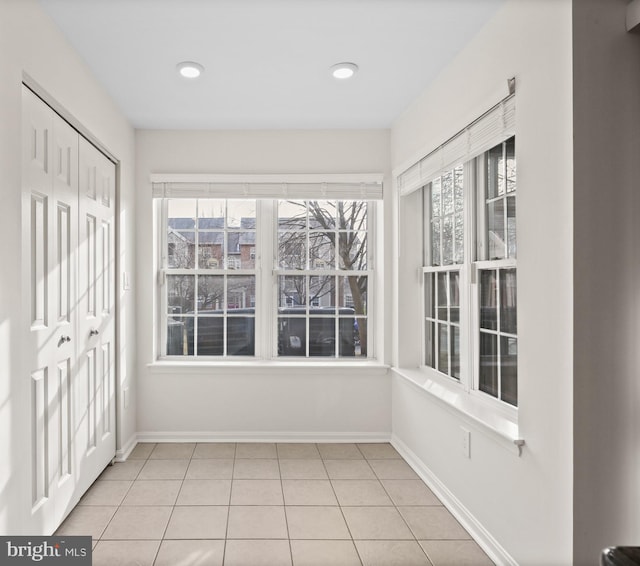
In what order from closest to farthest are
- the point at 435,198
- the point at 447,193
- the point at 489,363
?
the point at 489,363 < the point at 447,193 < the point at 435,198

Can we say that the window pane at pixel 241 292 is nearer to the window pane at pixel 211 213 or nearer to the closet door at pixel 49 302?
the window pane at pixel 211 213

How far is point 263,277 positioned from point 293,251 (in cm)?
34

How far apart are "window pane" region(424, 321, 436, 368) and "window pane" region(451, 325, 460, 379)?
1.15 feet

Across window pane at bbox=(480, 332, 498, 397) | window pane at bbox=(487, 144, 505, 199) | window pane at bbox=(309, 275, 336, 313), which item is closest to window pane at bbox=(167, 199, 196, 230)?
window pane at bbox=(309, 275, 336, 313)

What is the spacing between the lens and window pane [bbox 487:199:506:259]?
8.19 feet

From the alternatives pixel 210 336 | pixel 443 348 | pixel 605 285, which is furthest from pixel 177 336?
pixel 605 285

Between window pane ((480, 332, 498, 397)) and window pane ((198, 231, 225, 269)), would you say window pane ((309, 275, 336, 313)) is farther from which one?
window pane ((480, 332, 498, 397))

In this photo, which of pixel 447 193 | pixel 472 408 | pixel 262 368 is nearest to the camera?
pixel 472 408

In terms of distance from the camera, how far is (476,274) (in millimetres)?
2711

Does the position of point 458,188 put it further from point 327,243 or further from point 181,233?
point 181,233

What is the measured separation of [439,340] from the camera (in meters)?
3.34

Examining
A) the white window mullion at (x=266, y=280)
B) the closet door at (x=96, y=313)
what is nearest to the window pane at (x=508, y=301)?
the white window mullion at (x=266, y=280)

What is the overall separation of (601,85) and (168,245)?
10.9 feet

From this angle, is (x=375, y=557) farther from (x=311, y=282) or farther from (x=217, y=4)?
(x=217, y=4)
